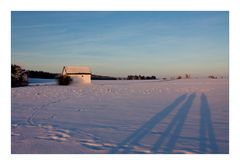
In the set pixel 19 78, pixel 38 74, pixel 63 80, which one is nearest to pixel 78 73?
pixel 63 80

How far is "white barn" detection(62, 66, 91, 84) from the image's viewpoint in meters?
14.2

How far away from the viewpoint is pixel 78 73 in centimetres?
1448

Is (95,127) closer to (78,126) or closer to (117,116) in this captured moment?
→ (78,126)

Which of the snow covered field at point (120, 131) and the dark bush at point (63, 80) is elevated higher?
the dark bush at point (63, 80)

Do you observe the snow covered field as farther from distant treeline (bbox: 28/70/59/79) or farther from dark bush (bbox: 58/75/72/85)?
dark bush (bbox: 58/75/72/85)

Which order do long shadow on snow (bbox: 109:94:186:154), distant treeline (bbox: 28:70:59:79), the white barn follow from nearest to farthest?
long shadow on snow (bbox: 109:94:186:154) < distant treeline (bbox: 28:70:59:79) < the white barn

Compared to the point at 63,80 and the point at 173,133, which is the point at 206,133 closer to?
the point at 173,133

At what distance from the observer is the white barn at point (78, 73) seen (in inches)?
559

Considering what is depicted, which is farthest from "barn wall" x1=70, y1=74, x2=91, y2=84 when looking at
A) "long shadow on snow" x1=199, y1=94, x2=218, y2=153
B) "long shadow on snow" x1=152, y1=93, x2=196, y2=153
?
"long shadow on snow" x1=199, y1=94, x2=218, y2=153

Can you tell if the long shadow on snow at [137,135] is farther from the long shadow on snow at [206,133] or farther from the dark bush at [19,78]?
the dark bush at [19,78]

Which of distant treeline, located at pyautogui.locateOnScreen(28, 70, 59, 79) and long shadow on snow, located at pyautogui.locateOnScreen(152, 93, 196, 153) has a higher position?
distant treeline, located at pyautogui.locateOnScreen(28, 70, 59, 79)

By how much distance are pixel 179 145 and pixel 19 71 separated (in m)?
10.3
